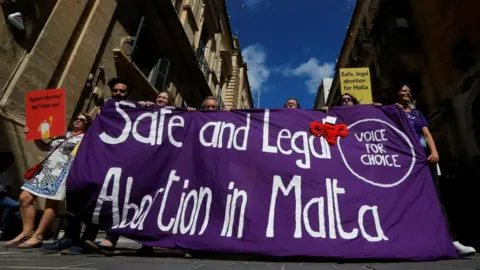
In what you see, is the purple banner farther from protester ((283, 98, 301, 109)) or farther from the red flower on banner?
protester ((283, 98, 301, 109))

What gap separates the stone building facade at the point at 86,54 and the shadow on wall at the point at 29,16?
1 centimetres

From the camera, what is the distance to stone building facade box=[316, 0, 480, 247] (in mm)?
5328

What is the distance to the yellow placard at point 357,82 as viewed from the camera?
775 cm

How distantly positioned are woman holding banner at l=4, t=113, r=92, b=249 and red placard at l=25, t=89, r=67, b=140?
624mm

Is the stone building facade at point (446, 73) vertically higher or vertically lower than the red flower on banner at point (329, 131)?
higher

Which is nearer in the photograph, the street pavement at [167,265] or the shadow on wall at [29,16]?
the street pavement at [167,265]

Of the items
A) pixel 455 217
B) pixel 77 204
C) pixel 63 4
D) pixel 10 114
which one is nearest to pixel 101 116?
pixel 77 204

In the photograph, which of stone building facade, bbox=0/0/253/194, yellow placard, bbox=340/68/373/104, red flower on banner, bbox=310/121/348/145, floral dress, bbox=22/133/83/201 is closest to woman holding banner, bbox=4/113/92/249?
floral dress, bbox=22/133/83/201

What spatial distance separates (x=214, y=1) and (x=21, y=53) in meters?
13.2

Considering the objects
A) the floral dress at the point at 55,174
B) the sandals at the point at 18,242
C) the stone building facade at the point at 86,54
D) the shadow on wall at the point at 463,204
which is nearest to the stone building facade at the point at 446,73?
the shadow on wall at the point at 463,204

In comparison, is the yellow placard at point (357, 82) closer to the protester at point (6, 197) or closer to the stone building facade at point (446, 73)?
the stone building facade at point (446, 73)

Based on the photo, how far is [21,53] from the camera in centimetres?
523

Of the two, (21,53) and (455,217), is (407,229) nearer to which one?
(455,217)

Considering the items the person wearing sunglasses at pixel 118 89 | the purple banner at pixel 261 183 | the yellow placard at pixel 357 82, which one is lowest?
the purple banner at pixel 261 183
